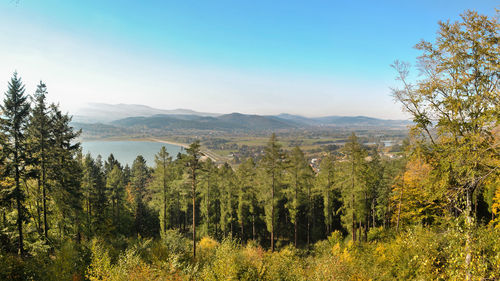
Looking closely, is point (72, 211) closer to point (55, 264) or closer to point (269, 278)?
point (55, 264)

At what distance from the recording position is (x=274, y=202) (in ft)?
76.3

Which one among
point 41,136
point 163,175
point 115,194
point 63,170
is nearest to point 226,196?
point 163,175

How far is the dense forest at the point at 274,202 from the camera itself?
20.0 ft

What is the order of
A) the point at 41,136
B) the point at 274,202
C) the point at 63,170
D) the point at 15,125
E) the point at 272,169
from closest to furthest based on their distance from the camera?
the point at 15,125 → the point at 41,136 → the point at 63,170 → the point at 272,169 → the point at 274,202

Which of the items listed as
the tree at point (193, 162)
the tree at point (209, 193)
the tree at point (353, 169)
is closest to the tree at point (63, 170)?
the tree at point (193, 162)

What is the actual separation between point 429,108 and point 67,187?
2291 centimetres

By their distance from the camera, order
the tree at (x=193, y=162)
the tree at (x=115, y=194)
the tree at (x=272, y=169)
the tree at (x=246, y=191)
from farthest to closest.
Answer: the tree at (x=115, y=194), the tree at (x=246, y=191), the tree at (x=272, y=169), the tree at (x=193, y=162)

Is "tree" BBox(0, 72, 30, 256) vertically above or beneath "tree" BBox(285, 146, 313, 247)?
above

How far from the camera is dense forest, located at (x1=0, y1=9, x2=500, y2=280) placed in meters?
6.09

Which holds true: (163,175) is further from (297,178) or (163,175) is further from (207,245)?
(297,178)

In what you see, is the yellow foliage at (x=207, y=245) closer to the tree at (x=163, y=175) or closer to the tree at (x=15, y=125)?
the tree at (x=163, y=175)

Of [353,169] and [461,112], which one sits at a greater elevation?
[461,112]

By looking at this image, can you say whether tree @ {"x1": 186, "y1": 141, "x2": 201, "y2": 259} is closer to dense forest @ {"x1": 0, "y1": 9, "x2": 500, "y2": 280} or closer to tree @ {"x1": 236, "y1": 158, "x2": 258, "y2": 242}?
dense forest @ {"x1": 0, "y1": 9, "x2": 500, "y2": 280}

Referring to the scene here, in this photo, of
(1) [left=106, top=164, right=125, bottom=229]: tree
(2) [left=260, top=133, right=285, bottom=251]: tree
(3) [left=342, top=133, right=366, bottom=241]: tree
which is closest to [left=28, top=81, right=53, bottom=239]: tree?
(1) [left=106, top=164, right=125, bottom=229]: tree
